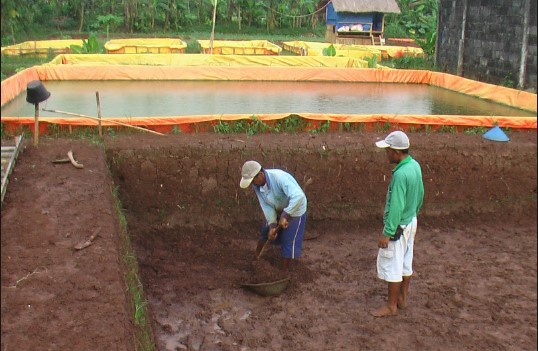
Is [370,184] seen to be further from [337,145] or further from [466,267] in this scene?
[466,267]

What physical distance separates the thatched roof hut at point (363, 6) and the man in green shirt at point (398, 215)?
2068 centimetres

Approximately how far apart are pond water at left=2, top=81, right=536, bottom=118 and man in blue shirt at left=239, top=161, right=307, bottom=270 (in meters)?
3.77

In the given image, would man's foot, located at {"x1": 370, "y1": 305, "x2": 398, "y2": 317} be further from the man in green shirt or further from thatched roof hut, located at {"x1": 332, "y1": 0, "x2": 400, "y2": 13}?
thatched roof hut, located at {"x1": 332, "y1": 0, "x2": 400, "y2": 13}

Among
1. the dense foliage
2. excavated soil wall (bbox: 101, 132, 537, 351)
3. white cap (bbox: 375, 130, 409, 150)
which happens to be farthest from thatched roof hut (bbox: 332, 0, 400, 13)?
white cap (bbox: 375, 130, 409, 150)

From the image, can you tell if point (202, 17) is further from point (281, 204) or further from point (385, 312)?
point (385, 312)

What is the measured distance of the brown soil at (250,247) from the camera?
3875mm

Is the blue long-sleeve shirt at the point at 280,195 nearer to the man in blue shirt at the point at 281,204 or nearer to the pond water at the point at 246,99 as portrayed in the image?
the man in blue shirt at the point at 281,204

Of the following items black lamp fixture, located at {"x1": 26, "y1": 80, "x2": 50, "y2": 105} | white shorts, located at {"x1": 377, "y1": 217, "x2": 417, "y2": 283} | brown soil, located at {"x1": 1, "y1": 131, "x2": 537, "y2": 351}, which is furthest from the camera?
black lamp fixture, located at {"x1": 26, "y1": 80, "x2": 50, "y2": 105}

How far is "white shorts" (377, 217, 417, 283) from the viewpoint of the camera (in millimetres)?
4789

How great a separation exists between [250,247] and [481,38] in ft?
26.2

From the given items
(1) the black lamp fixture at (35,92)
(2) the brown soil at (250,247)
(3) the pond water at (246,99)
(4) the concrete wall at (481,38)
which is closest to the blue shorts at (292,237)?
(2) the brown soil at (250,247)

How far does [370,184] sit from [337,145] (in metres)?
0.69

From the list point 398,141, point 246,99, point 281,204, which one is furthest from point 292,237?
point 246,99

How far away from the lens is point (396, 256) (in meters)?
4.82
